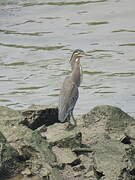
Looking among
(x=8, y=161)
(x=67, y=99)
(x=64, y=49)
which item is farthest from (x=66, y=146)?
(x=64, y=49)

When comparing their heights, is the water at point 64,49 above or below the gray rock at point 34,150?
below

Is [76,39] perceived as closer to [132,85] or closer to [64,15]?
[64,15]

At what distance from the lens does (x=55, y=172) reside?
9.84 meters

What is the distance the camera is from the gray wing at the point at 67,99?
38.5 feet

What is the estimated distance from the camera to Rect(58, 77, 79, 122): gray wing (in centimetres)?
1174

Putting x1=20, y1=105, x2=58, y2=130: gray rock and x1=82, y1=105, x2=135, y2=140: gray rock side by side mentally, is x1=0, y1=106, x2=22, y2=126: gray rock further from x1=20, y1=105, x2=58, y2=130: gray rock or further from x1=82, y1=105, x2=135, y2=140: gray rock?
x1=82, y1=105, x2=135, y2=140: gray rock

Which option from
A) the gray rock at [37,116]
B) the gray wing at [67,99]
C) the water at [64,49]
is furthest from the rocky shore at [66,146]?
the water at [64,49]

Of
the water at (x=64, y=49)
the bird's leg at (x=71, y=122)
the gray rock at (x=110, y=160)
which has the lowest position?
the water at (x=64, y=49)

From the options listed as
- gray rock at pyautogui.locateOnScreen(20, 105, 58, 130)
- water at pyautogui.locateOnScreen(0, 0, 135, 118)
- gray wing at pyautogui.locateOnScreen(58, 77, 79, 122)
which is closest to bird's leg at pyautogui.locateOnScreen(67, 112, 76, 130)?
gray wing at pyautogui.locateOnScreen(58, 77, 79, 122)

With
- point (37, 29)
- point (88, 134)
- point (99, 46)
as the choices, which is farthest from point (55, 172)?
point (37, 29)

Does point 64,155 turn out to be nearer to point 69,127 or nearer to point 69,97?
point 69,127

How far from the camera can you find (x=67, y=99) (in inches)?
479

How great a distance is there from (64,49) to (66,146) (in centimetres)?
893

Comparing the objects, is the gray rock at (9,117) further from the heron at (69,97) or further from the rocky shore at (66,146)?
the heron at (69,97)
